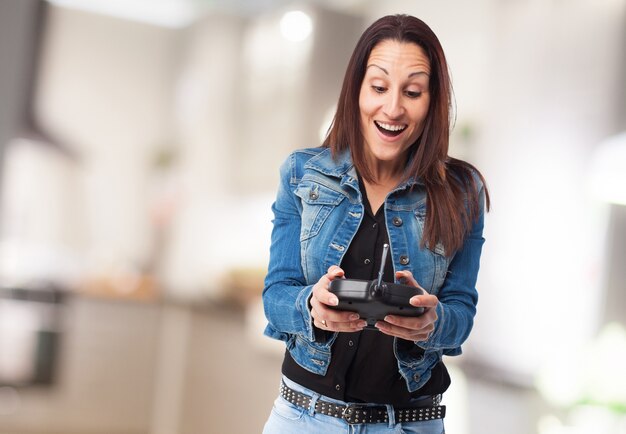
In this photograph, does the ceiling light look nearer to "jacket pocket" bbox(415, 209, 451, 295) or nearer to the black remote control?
"jacket pocket" bbox(415, 209, 451, 295)

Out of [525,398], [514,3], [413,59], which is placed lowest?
[525,398]

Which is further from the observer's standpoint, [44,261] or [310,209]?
[44,261]

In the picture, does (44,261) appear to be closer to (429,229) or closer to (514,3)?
(514,3)

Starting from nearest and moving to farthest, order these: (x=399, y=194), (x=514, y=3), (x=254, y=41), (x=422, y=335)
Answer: (x=422, y=335), (x=399, y=194), (x=514, y=3), (x=254, y=41)

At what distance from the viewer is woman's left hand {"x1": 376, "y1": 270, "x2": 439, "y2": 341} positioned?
874 mm

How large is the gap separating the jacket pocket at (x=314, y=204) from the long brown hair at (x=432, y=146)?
0.05 metres

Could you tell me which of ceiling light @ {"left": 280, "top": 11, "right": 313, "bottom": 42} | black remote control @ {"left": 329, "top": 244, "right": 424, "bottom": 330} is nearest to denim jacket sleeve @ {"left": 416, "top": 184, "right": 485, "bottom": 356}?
black remote control @ {"left": 329, "top": 244, "right": 424, "bottom": 330}

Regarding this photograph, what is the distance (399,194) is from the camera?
1026 millimetres

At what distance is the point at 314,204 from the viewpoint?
3.43 feet

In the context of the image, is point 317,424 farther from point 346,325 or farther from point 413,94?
point 413,94

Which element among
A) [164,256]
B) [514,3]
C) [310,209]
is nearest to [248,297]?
[164,256]

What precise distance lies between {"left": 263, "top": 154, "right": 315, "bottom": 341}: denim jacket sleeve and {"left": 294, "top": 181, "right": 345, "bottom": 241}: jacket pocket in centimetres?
2

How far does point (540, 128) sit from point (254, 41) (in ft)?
6.85

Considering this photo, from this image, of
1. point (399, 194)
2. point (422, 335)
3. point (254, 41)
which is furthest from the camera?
point (254, 41)
